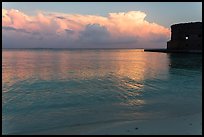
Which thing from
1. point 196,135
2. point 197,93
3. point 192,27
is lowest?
point 197,93

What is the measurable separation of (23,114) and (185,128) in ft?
14.3

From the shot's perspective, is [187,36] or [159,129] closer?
[159,129]

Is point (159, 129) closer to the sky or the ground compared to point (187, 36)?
closer to the ground

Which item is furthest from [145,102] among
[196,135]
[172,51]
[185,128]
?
[172,51]

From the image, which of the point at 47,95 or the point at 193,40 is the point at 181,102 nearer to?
the point at 47,95

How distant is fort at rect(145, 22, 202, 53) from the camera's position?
52000 millimetres

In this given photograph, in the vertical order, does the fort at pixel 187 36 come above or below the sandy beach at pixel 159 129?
above

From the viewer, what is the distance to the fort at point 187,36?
52.0 m

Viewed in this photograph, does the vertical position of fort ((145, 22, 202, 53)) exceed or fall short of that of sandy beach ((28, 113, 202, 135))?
it exceeds it

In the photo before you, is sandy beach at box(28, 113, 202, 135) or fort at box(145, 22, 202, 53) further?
fort at box(145, 22, 202, 53)

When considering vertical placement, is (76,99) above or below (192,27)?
below

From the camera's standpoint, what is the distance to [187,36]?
54.0m

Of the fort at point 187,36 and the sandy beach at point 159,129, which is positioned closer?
the sandy beach at point 159,129

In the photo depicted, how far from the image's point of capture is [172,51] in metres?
59.9
